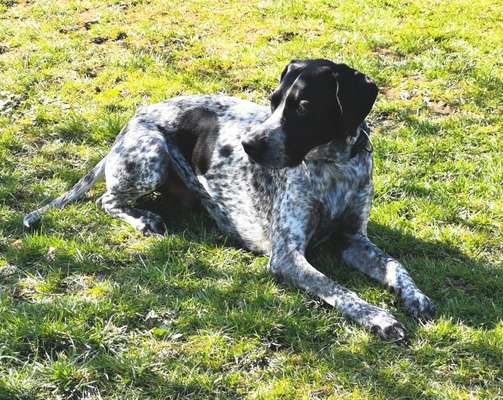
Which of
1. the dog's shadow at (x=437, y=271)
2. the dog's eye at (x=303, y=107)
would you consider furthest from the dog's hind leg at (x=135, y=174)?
the dog's eye at (x=303, y=107)

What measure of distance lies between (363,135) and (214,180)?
3.66 feet

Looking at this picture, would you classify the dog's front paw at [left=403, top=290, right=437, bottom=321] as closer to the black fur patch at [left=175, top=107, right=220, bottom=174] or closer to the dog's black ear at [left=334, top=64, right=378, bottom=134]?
the dog's black ear at [left=334, top=64, right=378, bottom=134]

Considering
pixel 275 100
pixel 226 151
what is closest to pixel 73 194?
pixel 226 151

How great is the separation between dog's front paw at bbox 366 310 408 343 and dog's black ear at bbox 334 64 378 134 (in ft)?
3.59

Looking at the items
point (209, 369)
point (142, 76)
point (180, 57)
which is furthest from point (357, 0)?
point (209, 369)

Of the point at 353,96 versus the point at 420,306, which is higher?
the point at 353,96

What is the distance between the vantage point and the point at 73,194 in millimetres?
5223

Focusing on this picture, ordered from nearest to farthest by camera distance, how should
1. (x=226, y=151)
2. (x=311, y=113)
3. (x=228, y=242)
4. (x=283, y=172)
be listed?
1. (x=311, y=113)
2. (x=283, y=172)
3. (x=228, y=242)
4. (x=226, y=151)

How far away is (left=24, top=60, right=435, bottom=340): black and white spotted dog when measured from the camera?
163 inches

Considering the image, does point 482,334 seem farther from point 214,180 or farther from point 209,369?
point 214,180

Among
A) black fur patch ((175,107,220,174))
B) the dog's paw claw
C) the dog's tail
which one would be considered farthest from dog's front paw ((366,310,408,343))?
the dog's tail

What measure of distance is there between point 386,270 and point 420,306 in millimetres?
371

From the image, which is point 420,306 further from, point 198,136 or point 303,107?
point 198,136

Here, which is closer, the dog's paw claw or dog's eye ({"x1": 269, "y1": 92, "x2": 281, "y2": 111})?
the dog's paw claw
